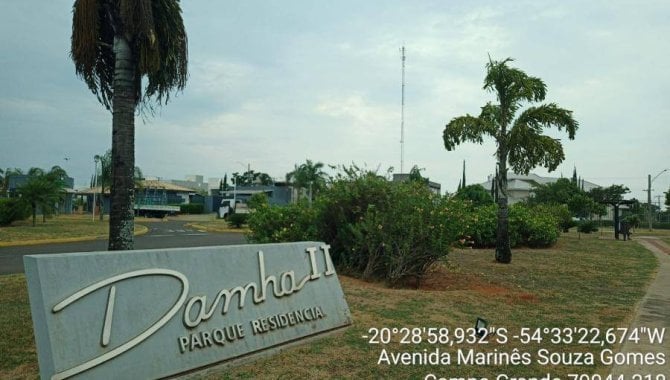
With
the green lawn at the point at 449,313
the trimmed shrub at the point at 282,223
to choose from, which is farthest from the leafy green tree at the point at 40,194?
the green lawn at the point at 449,313

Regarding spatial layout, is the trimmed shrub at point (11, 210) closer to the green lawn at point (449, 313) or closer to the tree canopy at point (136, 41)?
the green lawn at point (449, 313)

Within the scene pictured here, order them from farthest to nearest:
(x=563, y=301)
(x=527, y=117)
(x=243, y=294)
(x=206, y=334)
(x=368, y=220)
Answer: (x=527, y=117), (x=368, y=220), (x=563, y=301), (x=243, y=294), (x=206, y=334)

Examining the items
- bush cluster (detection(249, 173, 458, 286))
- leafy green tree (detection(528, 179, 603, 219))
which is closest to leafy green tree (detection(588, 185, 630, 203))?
leafy green tree (detection(528, 179, 603, 219))

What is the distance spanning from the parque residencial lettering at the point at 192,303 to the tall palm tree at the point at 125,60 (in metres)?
2.54

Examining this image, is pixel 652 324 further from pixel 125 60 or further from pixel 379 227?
pixel 125 60

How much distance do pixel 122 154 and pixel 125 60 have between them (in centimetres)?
138

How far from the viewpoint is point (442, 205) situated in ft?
35.3

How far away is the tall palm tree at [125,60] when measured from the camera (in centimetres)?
717

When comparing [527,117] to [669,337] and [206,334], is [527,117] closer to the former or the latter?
[669,337]

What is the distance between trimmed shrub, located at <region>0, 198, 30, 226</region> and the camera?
95.5 feet

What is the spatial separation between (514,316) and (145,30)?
6.77m

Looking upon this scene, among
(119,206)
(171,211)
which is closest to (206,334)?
(119,206)

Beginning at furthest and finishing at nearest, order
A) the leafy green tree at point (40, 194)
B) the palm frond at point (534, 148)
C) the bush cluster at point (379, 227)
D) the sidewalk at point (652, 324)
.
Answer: the leafy green tree at point (40, 194) → the palm frond at point (534, 148) → the bush cluster at point (379, 227) → the sidewalk at point (652, 324)

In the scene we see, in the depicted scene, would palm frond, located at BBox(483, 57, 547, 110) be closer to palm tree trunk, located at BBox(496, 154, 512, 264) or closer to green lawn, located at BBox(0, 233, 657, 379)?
palm tree trunk, located at BBox(496, 154, 512, 264)
